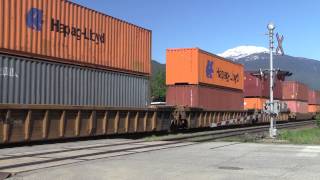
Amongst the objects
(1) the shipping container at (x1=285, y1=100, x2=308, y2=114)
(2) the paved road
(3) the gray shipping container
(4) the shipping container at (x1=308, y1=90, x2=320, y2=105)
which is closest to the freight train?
(3) the gray shipping container

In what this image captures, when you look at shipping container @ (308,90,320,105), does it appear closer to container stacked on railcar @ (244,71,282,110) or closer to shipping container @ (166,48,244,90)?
container stacked on railcar @ (244,71,282,110)

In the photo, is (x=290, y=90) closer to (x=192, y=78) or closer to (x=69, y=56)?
(x=192, y=78)

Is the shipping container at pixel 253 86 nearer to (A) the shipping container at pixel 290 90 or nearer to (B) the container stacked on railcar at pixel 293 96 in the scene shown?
(A) the shipping container at pixel 290 90

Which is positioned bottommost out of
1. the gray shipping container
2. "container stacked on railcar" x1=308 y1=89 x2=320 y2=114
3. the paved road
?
the paved road

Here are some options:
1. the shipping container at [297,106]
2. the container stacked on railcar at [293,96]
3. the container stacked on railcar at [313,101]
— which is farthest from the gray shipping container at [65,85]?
the container stacked on railcar at [313,101]

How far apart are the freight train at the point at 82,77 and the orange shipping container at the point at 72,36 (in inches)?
1.3

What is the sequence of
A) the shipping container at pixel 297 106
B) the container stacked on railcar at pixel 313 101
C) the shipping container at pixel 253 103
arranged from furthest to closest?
the container stacked on railcar at pixel 313 101
the shipping container at pixel 297 106
the shipping container at pixel 253 103

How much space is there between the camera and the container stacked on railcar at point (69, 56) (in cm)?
1689

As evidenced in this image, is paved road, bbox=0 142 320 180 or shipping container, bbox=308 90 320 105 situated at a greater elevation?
shipping container, bbox=308 90 320 105

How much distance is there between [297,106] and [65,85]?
4419 centimetres

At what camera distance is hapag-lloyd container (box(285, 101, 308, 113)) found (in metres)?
57.8

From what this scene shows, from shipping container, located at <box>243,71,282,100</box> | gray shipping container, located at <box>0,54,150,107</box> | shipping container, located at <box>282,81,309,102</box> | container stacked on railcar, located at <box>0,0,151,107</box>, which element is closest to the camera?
gray shipping container, located at <box>0,54,150,107</box>

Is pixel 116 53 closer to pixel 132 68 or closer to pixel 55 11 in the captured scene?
pixel 132 68

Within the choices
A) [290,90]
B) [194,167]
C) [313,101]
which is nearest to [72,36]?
[194,167]
